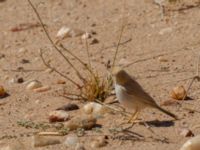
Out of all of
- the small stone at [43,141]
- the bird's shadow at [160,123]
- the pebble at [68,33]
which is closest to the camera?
the small stone at [43,141]

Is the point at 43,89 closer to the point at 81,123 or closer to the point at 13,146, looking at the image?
the point at 81,123

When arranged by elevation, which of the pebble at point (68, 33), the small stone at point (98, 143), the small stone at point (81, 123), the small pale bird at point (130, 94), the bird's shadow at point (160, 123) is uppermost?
the small pale bird at point (130, 94)

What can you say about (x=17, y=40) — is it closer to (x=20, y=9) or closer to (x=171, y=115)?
(x=20, y=9)

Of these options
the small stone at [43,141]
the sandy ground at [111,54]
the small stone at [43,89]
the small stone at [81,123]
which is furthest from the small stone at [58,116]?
the small stone at [43,89]

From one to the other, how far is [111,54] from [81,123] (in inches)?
91.3

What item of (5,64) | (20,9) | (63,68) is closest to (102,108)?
(63,68)

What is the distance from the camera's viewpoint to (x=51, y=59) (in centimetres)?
819

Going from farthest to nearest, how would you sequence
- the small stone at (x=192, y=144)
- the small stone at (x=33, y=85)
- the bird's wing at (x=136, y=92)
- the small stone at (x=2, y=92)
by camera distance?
the small stone at (x=33, y=85) < the small stone at (x=2, y=92) < the bird's wing at (x=136, y=92) < the small stone at (x=192, y=144)

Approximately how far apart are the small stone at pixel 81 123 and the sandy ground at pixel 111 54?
89 mm

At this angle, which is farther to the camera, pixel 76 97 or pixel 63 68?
pixel 63 68

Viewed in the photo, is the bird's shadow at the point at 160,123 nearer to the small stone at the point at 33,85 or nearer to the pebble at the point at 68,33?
the small stone at the point at 33,85

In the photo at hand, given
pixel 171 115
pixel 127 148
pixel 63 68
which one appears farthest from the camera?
pixel 63 68

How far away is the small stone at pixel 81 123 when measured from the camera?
5926 millimetres

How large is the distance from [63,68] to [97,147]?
7.61 feet
